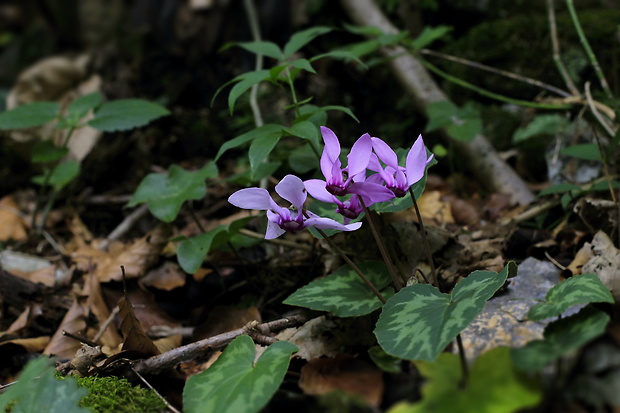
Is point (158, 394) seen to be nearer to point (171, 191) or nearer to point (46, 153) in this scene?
point (171, 191)

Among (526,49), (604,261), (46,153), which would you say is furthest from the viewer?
(526,49)

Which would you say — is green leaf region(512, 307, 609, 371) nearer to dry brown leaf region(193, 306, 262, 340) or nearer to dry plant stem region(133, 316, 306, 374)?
dry plant stem region(133, 316, 306, 374)

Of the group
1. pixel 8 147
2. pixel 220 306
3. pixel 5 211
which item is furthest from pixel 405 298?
pixel 8 147

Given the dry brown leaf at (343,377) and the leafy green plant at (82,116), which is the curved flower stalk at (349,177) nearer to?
the dry brown leaf at (343,377)

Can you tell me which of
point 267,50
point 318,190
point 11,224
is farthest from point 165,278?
→ point 11,224

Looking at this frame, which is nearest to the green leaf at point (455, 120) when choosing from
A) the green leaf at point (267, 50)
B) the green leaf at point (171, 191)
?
the green leaf at point (267, 50)

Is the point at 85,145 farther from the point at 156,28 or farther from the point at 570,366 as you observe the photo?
the point at 570,366
